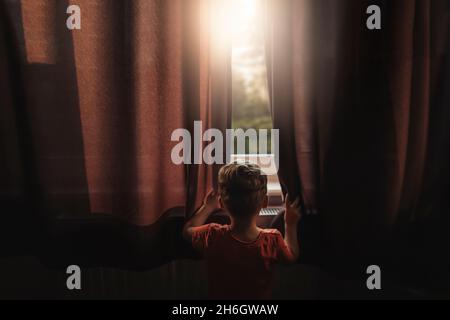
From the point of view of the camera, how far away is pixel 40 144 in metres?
1.26

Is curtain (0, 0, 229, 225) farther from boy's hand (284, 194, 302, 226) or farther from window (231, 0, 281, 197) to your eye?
boy's hand (284, 194, 302, 226)

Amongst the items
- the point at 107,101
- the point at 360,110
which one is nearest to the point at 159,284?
the point at 107,101

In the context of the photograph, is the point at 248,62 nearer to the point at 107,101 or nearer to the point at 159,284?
the point at 107,101

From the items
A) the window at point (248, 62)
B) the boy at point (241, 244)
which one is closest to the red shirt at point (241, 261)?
the boy at point (241, 244)

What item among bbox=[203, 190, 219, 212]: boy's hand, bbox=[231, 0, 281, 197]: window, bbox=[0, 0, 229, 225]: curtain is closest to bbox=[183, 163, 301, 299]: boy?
bbox=[203, 190, 219, 212]: boy's hand

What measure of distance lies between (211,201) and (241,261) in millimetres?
259

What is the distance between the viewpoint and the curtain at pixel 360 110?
1214 millimetres

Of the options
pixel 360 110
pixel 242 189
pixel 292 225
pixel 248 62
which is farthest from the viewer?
pixel 248 62

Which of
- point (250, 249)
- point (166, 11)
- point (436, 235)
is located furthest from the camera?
point (436, 235)

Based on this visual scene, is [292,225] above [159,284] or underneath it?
above

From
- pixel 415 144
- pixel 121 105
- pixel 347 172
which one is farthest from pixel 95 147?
pixel 415 144

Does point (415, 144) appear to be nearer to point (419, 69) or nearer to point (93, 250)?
point (419, 69)

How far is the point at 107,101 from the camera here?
1.24m

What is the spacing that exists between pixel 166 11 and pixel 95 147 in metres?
0.55
